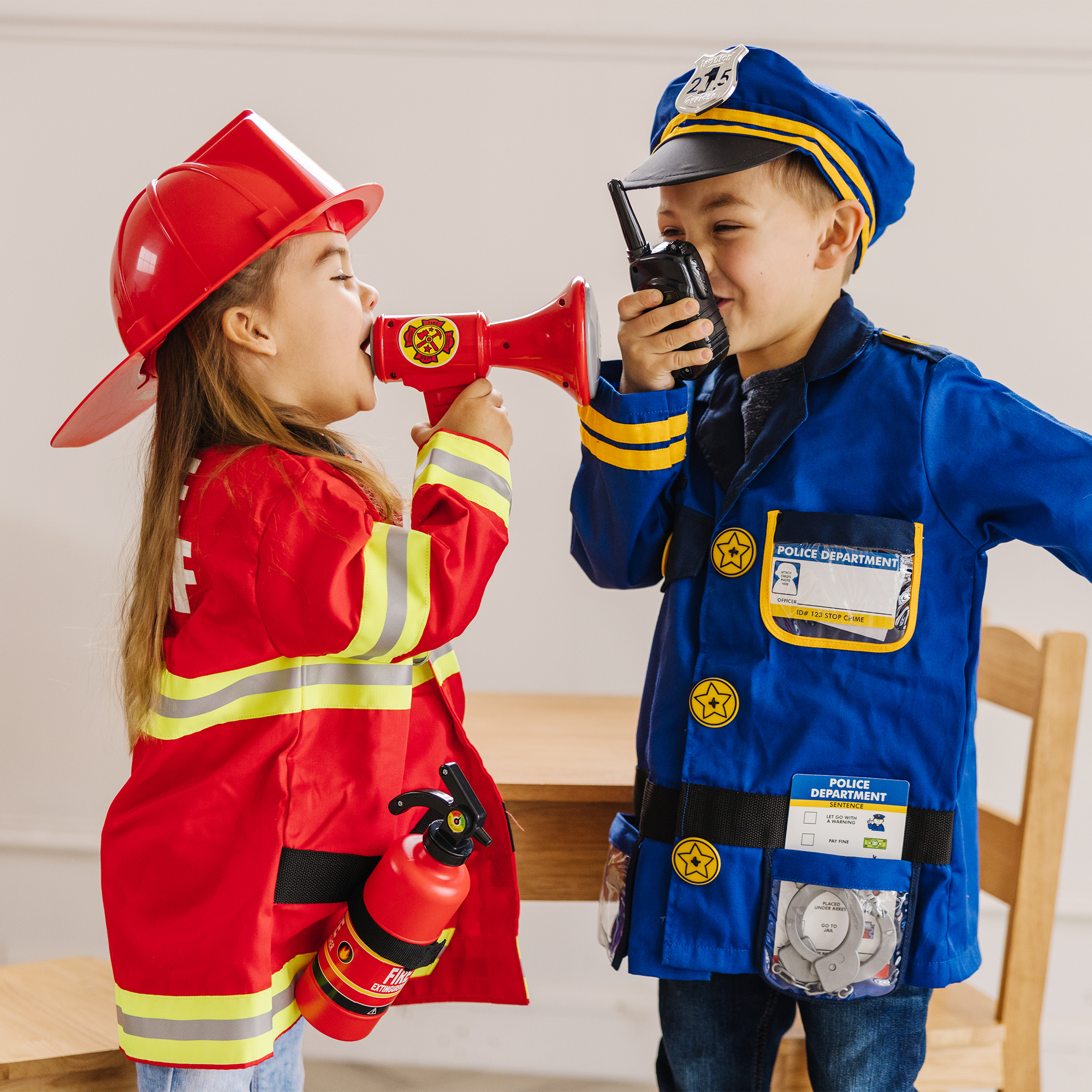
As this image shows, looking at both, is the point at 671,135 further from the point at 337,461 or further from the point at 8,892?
the point at 8,892

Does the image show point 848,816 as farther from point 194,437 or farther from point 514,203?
point 514,203

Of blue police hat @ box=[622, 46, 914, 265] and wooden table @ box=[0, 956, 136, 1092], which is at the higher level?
blue police hat @ box=[622, 46, 914, 265]

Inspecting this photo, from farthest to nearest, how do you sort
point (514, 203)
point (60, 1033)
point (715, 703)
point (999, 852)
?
point (514, 203) < point (999, 852) < point (60, 1033) < point (715, 703)

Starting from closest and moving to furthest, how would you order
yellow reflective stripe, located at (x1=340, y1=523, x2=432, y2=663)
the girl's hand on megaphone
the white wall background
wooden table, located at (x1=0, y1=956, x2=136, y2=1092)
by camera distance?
yellow reflective stripe, located at (x1=340, y1=523, x2=432, y2=663), the girl's hand on megaphone, wooden table, located at (x1=0, y1=956, x2=136, y2=1092), the white wall background

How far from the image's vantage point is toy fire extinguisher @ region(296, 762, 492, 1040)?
825 millimetres

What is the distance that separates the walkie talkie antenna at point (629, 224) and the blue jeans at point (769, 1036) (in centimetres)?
72

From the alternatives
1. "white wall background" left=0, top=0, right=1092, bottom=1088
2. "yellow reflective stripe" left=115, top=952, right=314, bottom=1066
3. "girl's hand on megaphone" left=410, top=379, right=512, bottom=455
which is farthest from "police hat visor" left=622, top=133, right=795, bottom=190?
"white wall background" left=0, top=0, right=1092, bottom=1088

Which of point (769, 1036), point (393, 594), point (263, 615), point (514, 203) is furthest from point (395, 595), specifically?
point (514, 203)

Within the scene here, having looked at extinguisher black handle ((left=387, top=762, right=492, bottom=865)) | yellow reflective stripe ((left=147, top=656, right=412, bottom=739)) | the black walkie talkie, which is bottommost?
extinguisher black handle ((left=387, top=762, right=492, bottom=865))

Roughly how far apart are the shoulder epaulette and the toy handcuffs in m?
0.49

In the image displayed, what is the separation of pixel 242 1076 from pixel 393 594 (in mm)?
454

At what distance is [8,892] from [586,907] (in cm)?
120

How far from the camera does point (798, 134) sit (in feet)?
2.90

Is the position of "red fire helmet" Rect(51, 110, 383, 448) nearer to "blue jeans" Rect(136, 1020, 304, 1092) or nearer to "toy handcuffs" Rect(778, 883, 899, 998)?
"blue jeans" Rect(136, 1020, 304, 1092)
